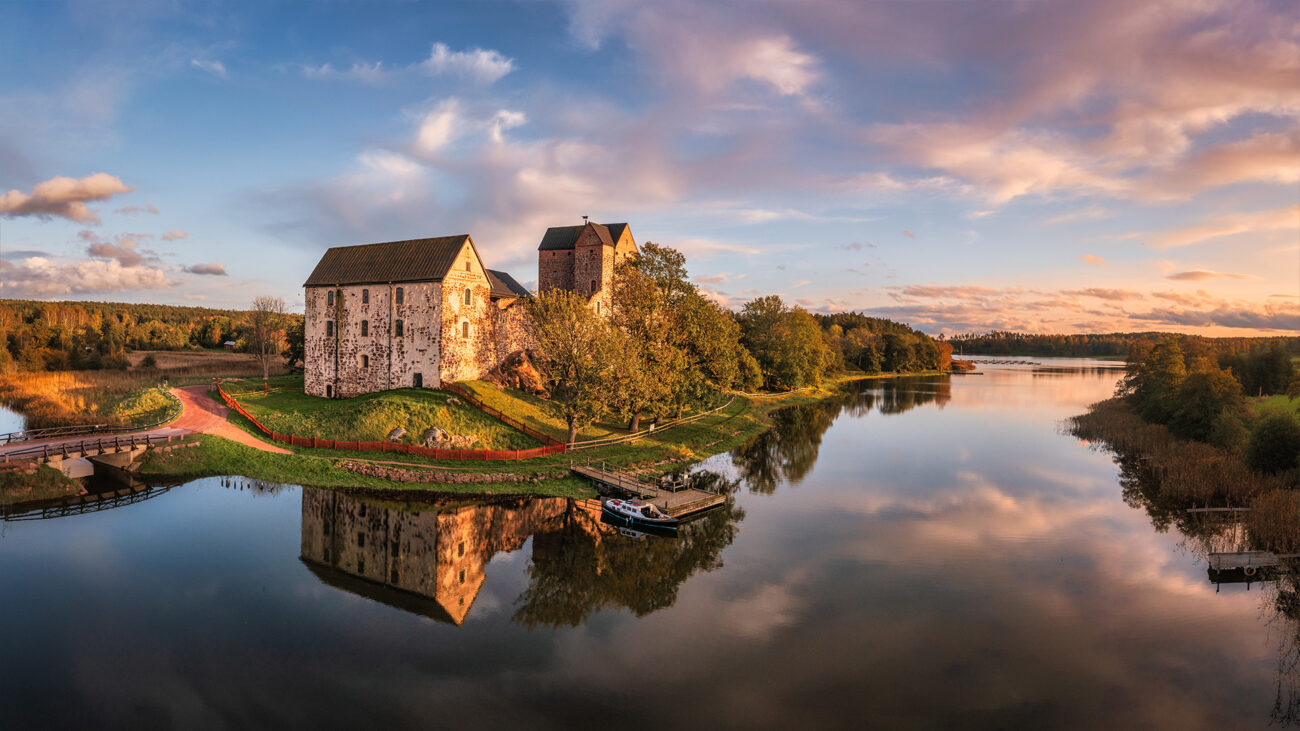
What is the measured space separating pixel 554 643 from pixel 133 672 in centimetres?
1072

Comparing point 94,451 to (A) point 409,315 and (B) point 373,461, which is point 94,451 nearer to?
(B) point 373,461

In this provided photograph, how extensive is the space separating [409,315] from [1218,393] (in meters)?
59.3

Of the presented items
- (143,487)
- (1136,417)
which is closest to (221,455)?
(143,487)

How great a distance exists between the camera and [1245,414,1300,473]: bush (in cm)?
3161

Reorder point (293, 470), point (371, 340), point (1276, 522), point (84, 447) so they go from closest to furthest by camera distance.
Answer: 1. point (1276, 522)
2. point (84, 447)
3. point (293, 470)
4. point (371, 340)

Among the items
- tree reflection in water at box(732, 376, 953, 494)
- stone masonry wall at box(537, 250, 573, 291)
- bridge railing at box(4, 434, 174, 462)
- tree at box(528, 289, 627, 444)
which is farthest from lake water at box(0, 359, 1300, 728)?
stone masonry wall at box(537, 250, 573, 291)

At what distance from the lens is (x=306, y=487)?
3281 centimetres

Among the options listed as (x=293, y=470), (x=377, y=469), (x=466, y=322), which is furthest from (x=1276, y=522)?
(x=466, y=322)

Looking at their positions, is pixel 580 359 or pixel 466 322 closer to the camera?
pixel 580 359

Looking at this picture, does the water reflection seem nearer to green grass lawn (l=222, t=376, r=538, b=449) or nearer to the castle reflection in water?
the castle reflection in water

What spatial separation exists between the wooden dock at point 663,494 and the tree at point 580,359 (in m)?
6.12

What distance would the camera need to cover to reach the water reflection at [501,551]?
2039 centimetres

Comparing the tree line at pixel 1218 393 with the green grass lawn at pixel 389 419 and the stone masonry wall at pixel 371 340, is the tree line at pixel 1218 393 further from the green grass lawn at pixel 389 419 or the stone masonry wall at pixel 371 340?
the stone masonry wall at pixel 371 340

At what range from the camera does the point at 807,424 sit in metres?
63.6
